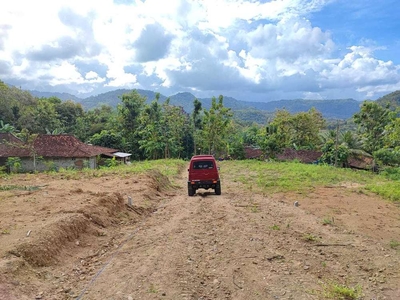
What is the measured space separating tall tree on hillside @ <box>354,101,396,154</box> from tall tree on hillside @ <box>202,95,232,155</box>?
62.8 feet

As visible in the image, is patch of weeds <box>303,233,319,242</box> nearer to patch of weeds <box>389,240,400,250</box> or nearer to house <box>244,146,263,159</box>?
patch of weeds <box>389,240,400,250</box>

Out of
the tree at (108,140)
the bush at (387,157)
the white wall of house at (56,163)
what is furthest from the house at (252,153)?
the white wall of house at (56,163)

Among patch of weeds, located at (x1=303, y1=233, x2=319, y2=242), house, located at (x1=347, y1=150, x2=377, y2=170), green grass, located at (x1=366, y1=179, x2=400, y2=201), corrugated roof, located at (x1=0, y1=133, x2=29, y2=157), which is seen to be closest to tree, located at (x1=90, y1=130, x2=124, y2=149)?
corrugated roof, located at (x1=0, y1=133, x2=29, y2=157)

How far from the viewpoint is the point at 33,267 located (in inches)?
277

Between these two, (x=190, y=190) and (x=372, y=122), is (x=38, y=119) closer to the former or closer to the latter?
(x=190, y=190)

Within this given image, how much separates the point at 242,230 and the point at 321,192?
10.1 m

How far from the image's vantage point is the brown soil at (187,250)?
253 inches

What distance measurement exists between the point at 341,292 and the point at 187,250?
3.72 m

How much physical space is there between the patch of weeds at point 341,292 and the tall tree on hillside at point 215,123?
4552cm

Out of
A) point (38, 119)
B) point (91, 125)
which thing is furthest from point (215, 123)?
point (38, 119)

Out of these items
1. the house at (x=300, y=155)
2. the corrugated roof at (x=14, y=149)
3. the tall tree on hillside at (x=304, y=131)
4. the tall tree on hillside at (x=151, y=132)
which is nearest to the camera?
the corrugated roof at (x=14, y=149)

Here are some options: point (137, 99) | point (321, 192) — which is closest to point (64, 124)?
point (137, 99)

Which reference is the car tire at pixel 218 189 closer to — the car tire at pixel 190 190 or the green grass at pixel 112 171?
the car tire at pixel 190 190

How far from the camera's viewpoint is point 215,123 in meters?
52.8
